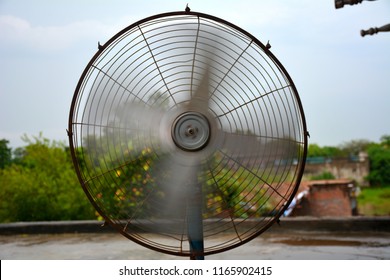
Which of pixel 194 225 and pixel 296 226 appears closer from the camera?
pixel 194 225

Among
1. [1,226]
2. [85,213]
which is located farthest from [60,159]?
[1,226]

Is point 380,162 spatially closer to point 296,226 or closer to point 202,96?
point 296,226

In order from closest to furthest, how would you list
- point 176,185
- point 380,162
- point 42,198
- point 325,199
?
point 176,185 → point 42,198 → point 325,199 → point 380,162

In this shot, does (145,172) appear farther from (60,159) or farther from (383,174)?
(383,174)

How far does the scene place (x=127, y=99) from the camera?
9.52 ft

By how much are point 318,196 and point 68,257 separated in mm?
5892

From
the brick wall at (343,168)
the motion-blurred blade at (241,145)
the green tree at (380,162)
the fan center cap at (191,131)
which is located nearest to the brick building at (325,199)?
the brick wall at (343,168)

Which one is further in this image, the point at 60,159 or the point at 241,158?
the point at 60,159

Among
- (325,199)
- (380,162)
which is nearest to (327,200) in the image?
(325,199)

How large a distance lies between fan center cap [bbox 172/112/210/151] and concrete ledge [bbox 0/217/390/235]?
284 cm

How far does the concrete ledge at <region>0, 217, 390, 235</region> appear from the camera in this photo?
589 centimetres

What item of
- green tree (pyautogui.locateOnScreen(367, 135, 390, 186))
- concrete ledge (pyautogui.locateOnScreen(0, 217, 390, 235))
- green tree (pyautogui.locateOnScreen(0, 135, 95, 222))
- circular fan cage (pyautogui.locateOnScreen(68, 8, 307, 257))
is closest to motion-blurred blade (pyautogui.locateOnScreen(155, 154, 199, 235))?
circular fan cage (pyautogui.locateOnScreen(68, 8, 307, 257))

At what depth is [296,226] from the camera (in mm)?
6039

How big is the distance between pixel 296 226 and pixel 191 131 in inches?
135
